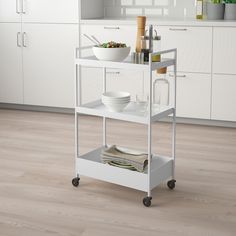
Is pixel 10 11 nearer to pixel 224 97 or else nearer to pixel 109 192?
pixel 224 97

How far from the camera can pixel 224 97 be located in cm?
460

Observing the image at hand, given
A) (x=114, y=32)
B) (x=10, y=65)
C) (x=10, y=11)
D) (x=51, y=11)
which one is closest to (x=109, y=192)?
(x=114, y=32)

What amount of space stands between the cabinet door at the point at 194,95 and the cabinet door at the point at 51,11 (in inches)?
42.1

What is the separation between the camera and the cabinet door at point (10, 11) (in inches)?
200

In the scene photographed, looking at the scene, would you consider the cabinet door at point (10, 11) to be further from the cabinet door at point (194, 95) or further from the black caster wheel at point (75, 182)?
the black caster wheel at point (75, 182)

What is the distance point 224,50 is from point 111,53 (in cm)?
179

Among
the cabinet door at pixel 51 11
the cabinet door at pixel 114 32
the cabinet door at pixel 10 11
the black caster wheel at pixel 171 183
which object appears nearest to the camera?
the black caster wheel at pixel 171 183

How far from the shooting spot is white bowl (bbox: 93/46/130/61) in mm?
2990

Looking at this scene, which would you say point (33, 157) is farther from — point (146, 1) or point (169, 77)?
point (146, 1)

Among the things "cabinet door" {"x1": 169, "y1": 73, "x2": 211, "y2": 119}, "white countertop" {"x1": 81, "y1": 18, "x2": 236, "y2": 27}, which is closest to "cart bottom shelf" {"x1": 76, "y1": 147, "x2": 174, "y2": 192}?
"cabinet door" {"x1": 169, "y1": 73, "x2": 211, "y2": 119}

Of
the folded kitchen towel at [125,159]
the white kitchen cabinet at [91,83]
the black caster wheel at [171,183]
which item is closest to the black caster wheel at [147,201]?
the folded kitchen towel at [125,159]

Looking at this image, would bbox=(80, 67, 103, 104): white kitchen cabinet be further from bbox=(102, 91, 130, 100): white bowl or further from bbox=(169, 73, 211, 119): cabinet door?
bbox=(102, 91, 130, 100): white bowl

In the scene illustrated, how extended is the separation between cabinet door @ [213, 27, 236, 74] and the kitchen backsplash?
723 mm

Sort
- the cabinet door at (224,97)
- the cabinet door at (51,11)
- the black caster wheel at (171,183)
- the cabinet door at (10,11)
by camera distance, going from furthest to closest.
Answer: the cabinet door at (10,11)
the cabinet door at (51,11)
the cabinet door at (224,97)
the black caster wheel at (171,183)
